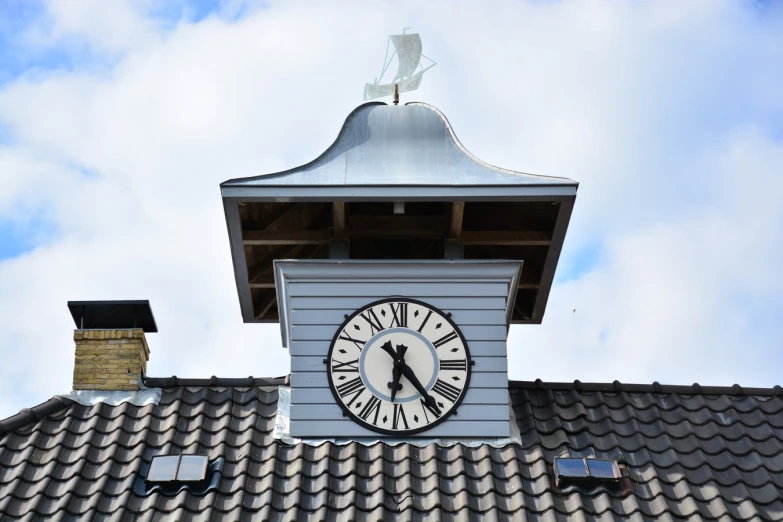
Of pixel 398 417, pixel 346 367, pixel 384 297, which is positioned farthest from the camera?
pixel 384 297

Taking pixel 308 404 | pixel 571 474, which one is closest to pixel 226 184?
pixel 308 404

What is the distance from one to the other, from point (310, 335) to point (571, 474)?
291 centimetres

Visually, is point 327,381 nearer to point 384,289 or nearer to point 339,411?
point 339,411

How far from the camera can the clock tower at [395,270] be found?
13391 mm

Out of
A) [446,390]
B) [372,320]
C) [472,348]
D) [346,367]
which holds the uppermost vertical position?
[372,320]

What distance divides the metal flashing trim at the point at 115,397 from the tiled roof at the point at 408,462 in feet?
0.31

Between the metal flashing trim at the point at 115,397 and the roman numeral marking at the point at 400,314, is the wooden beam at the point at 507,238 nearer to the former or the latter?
the roman numeral marking at the point at 400,314

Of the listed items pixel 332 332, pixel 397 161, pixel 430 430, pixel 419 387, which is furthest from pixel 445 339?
pixel 397 161

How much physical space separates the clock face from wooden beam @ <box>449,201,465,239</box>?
0.98m

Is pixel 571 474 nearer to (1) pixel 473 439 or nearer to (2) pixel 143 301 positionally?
(1) pixel 473 439

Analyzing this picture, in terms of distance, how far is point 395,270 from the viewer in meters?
14.0

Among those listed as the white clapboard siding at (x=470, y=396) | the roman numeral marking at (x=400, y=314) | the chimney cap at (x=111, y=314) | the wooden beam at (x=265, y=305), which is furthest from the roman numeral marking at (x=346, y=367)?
the wooden beam at (x=265, y=305)

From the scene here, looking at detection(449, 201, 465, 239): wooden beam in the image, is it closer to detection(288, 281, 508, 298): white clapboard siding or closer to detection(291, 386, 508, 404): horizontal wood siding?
detection(288, 281, 508, 298): white clapboard siding

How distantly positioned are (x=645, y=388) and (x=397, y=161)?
3.37 meters
